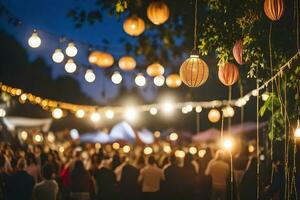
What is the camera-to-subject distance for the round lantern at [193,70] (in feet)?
37.0

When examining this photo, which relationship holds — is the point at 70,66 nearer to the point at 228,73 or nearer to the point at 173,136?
the point at 228,73

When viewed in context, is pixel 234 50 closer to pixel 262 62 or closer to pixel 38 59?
pixel 262 62

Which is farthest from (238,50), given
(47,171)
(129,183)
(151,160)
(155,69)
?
(155,69)

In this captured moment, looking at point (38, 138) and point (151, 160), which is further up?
point (38, 138)

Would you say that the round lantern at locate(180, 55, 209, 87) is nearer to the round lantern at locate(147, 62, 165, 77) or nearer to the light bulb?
the round lantern at locate(147, 62, 165, 77)

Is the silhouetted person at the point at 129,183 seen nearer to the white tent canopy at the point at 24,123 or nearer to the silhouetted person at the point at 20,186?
the silhouetted person at the point at 20,186

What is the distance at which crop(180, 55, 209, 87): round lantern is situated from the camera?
11289 mm

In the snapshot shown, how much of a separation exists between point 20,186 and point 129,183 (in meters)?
3.97

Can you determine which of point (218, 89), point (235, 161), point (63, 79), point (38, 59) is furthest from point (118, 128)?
point (63, 79)

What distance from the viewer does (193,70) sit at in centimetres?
1131

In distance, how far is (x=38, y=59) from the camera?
65.1 m

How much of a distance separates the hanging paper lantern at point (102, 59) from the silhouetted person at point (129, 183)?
383cm

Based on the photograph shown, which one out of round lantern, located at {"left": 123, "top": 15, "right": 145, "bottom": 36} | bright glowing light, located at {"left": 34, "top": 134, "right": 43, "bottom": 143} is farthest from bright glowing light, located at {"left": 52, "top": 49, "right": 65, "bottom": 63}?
bright glowing light, located at {"left": 34, "top": 134, "right": 43, "bottom": 143}

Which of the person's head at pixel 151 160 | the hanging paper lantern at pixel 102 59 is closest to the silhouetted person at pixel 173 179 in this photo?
the person's head at pixel 151 160
